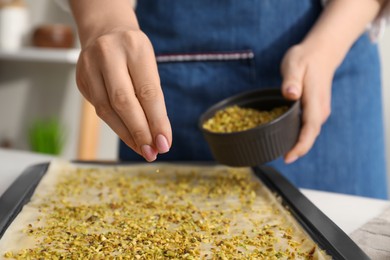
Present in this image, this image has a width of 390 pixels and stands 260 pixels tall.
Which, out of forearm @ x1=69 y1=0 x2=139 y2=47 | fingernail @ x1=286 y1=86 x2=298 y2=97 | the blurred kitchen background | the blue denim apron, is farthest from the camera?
the blurred kitchen background

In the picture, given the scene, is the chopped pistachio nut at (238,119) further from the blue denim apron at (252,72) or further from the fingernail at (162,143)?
the fingernail at (162,143)

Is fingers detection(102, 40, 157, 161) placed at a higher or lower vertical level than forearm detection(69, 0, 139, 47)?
lower

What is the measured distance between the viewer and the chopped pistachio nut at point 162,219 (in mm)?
720

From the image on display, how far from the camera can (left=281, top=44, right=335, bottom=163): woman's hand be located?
0.99 meters

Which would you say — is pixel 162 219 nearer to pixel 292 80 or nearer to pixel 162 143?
pixel 162 143

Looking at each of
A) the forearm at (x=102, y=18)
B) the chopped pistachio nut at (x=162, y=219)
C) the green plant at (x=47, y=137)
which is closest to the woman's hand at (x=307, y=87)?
the chopped pistachio nut at (x=162, y=219)

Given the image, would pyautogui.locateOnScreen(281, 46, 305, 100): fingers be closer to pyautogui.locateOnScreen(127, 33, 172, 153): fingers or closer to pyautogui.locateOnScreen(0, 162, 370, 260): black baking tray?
pyautogui.locateOnScreen(0, 162, 370, 260): black baking tray

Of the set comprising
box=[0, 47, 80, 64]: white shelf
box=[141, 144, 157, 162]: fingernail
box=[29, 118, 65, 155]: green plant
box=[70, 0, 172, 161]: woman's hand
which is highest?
box=[70, 0, 172, 161]: woman's hand

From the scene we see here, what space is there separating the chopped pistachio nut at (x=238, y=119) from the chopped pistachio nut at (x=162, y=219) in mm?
105

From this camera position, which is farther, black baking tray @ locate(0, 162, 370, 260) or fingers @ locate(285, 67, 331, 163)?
fingers @ locate(285, 67, 331, 163)

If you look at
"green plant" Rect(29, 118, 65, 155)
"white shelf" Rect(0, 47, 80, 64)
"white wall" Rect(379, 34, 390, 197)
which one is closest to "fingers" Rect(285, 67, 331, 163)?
"white wall" Rect(379, 34, 390, 197)

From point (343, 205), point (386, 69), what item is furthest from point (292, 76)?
point (386, 69)

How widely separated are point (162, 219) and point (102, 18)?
32cm

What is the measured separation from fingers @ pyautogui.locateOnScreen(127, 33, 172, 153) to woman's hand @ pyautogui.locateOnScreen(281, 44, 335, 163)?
31 cm
